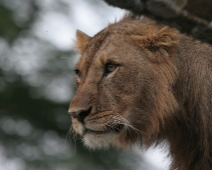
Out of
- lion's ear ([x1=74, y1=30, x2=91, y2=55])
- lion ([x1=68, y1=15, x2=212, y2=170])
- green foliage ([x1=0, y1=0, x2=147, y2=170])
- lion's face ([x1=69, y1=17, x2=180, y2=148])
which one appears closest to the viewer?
lion's face ([x1=69, y1=17, x2=180, y2=148])

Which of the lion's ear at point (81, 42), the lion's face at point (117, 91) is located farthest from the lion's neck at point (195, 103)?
the lion's ear at point (81, 42)

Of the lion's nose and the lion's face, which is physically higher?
the lion's face

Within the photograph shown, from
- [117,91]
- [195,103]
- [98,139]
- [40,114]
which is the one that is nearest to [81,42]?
[117,91]

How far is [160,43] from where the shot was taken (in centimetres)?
664

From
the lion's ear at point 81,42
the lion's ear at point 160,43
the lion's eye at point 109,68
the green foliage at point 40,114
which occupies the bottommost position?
the green foliage at point 40,114

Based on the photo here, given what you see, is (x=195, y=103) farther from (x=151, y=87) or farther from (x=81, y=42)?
(x=81, y=42)

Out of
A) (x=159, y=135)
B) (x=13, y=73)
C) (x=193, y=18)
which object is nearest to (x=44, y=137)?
(x=13, y=73)

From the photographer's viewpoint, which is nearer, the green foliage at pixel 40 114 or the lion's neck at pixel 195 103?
the lion's neck at pixel 195 103

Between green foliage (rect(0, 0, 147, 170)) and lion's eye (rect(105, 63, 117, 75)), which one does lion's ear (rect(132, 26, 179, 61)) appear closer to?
lion's eye (rect(105, 63, 117, 75))

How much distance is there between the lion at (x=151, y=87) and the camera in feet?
21.3

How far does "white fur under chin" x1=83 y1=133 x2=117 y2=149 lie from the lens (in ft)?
20.9

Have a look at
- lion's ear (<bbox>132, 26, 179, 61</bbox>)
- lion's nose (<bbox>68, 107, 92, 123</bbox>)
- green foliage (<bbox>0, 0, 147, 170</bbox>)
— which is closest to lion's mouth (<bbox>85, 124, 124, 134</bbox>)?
lion's nose (<bbox>68, 107, 92, 123</bbox>)

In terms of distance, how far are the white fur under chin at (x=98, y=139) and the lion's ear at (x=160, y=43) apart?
2.92ft

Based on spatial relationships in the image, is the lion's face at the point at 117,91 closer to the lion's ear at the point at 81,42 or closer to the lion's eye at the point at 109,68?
the lion's eye at the point at 109,68
